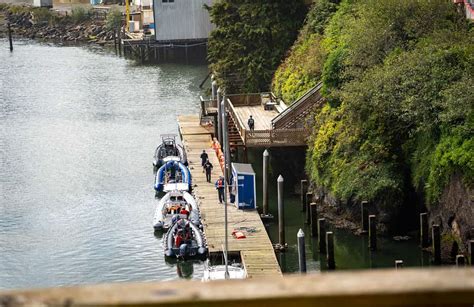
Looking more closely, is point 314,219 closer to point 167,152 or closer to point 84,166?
point 167,152

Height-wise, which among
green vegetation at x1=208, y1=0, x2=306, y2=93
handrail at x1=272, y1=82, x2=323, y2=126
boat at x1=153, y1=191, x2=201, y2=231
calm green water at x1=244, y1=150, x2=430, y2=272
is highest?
green vegetation at x1=208, y1=0, x2=306, y2=93

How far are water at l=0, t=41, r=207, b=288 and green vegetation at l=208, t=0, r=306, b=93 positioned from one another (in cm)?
576

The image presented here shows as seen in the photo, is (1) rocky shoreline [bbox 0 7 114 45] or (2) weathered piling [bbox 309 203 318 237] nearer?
(2) weathered piling [bbox 309 203 318 237]

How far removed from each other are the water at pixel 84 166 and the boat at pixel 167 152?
30.0 inches

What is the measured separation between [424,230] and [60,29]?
100183 mm

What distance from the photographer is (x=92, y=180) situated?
55062 millimetres

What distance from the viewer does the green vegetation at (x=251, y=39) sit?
6384 centimetres

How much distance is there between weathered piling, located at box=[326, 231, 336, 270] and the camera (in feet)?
117

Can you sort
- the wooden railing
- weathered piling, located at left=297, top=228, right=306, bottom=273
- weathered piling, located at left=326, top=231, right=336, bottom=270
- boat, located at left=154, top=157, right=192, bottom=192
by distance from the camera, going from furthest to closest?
boat, located at left=154, top=157, right=192, bottom=192
weathered piling, located at left=326, top=231, right=336, bottom=270
weathered piling, located at left=297, top=228, right=306, bottom=273
the wooden railing

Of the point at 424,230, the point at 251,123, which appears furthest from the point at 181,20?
the point at 424,230

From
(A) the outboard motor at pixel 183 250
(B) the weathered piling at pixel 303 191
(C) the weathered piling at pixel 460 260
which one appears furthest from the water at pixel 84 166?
(C) the weathered piling at pixel 460 260

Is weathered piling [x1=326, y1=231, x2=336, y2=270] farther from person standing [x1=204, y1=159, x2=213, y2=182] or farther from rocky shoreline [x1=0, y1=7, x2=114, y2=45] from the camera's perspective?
rocky shoreline [x1=0, y1=7, x2=114, y2=45]

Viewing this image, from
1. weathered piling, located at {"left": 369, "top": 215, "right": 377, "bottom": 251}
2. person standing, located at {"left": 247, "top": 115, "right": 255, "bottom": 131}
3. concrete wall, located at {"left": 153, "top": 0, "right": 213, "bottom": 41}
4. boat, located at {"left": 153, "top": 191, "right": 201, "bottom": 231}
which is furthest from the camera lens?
concrete wall, located at {"left": 153, "top": 0, "right": 213, "bottom": 41}

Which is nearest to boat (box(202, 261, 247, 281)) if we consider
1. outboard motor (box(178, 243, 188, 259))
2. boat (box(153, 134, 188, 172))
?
outboard motor (box(178, 243, 188, 259))
